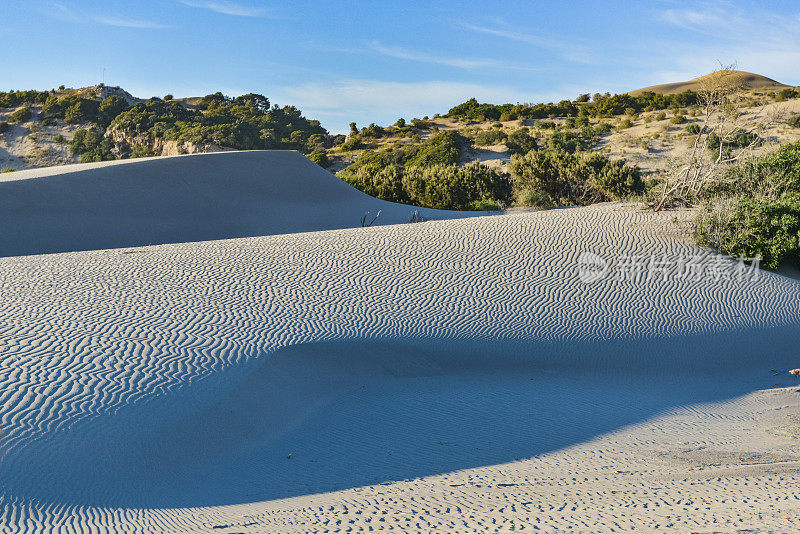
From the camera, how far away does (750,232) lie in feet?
43.4

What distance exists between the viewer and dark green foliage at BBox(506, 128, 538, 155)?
132ft

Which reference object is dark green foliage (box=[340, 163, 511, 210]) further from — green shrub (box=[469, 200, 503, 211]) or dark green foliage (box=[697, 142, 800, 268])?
dark green foliage (box=[697, 142, 800, 268])

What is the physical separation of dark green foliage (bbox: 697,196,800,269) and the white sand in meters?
0.79

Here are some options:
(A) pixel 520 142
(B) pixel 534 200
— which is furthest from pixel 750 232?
(A) pixel 520 142

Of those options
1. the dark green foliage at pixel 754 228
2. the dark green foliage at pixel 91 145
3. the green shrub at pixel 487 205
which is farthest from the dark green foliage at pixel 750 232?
the dark green foliage at pixel 91 145

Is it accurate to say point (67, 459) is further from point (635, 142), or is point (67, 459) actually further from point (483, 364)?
point (635, 142)

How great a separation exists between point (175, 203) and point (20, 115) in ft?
110

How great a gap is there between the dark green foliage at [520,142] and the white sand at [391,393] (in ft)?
91.5

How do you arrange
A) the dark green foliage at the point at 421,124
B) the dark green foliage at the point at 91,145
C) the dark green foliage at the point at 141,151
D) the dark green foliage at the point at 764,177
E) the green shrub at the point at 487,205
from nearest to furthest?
the dark green foliage at the point at 764,177, the green shrub at the point at 487,205, the dark green foliage at the point at 141,151, the dark green foliage at the point at 91,145, the dark green foliage at the point at 421,124

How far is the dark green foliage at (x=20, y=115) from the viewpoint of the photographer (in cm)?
4838

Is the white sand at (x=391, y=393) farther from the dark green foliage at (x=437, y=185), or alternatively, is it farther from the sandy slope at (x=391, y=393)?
the dark green foliage at (x=437, y=185)

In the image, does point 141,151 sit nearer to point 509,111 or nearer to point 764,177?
point 509,111

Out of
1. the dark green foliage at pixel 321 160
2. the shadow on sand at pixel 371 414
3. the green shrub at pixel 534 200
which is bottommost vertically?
the shadow on sand at pixel 371 414

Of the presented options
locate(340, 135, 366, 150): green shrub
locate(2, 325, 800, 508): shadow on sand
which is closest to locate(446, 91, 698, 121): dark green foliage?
locate(340, 135, 366, 150): green shrub
